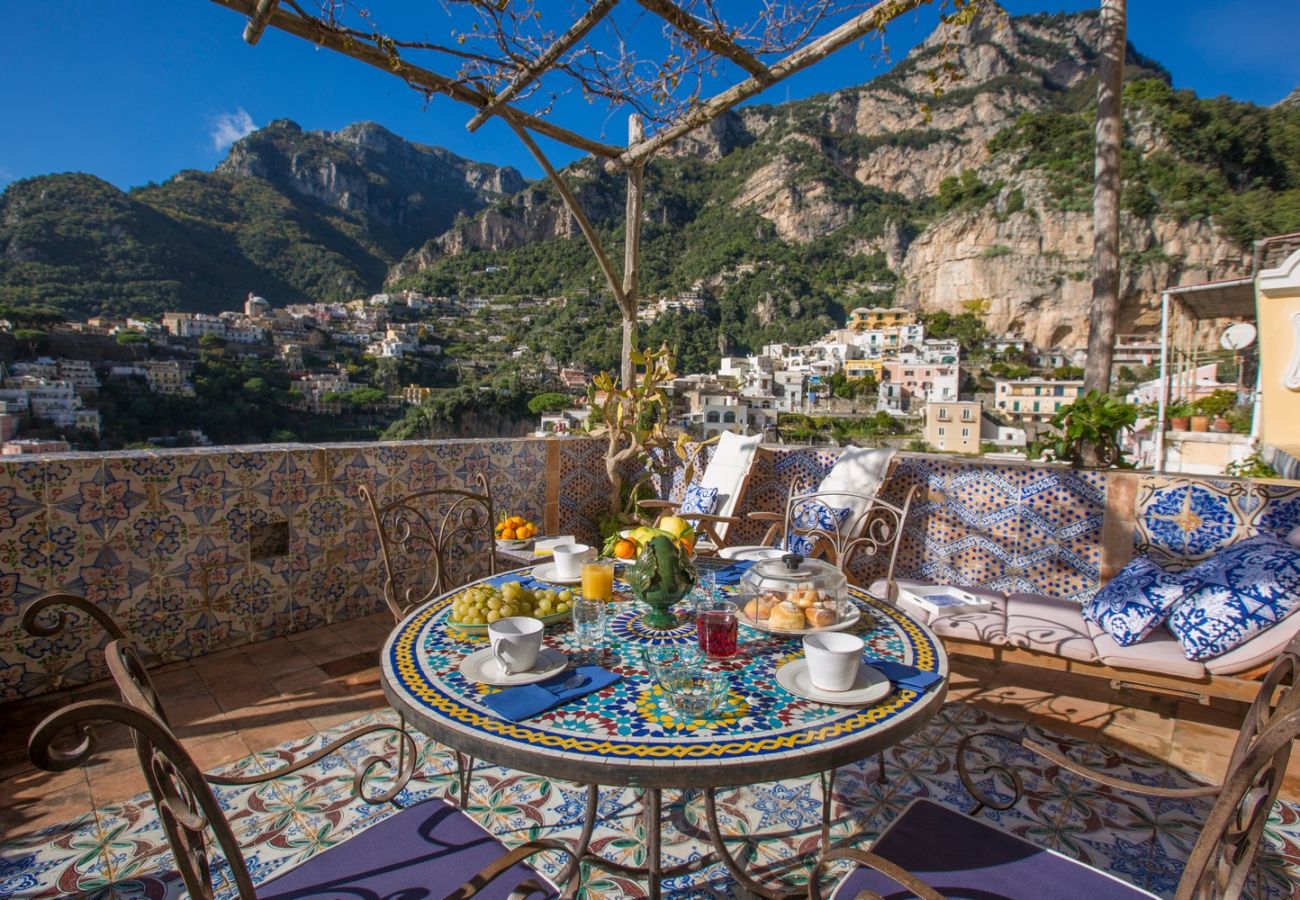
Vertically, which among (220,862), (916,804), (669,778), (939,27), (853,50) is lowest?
(220,862)

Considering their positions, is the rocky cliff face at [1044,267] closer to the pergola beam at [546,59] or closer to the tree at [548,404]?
the tree at [548,404]

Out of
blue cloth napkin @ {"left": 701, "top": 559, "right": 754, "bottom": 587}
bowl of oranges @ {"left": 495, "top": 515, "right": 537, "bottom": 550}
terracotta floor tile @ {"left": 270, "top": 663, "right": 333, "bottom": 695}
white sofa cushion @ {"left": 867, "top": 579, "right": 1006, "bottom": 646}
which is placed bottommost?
terracotta floor tile @ {"left": 270, "top": 663, "right": 333, "bottom": 695}

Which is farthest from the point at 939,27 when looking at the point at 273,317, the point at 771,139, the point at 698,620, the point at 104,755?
the point at 771,139

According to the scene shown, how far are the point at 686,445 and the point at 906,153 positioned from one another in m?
63.0

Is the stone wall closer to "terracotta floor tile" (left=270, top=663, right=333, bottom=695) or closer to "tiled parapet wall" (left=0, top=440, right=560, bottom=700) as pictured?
"tiled parapet wall" (left=0, top=440, right=560, bottom=700)

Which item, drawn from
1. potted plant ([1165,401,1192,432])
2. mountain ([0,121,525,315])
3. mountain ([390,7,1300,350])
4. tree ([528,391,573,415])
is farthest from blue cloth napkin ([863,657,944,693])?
mountain ([0,121,525,315])

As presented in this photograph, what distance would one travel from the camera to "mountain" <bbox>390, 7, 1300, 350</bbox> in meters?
33.9

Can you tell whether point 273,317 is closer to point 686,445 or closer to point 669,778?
point 686,445

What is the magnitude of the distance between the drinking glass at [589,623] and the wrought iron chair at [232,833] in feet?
1.23

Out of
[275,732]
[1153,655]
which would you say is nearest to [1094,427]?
[1153,655]

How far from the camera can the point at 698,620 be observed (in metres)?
1.26

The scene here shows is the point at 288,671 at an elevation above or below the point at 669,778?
below

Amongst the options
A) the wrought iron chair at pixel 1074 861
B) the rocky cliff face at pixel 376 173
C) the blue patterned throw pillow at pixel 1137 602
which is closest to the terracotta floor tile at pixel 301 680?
the wrought iron chair at pixel 1074 861

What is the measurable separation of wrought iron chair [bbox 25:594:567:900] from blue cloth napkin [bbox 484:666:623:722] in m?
0.19
